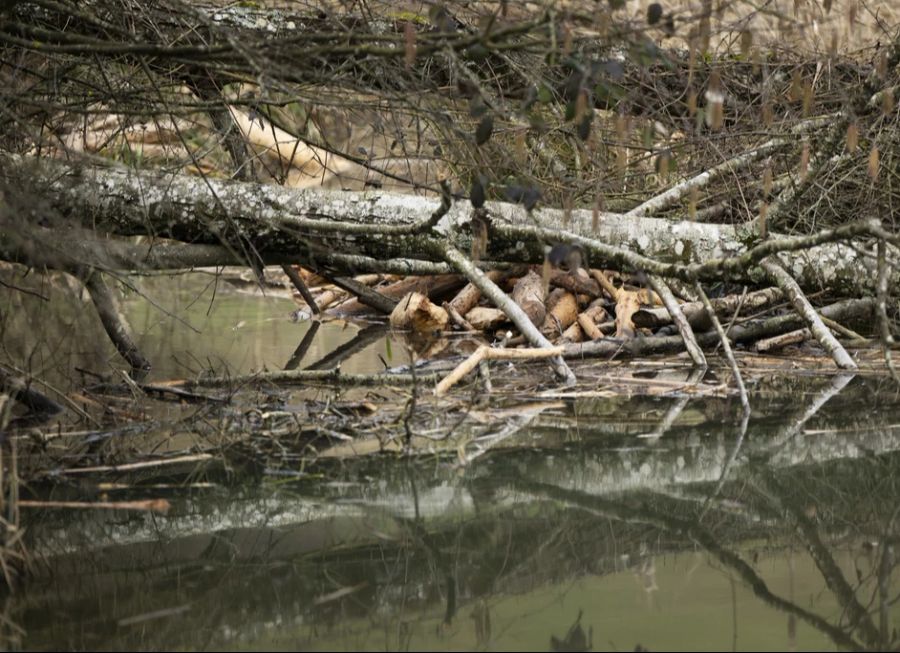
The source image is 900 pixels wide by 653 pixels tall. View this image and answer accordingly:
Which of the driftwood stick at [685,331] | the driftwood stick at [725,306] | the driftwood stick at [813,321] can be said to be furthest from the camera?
the driftwood stick at [725,306]

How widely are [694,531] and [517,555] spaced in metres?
0.55

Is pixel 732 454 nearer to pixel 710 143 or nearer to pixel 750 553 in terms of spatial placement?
pixel 750 553

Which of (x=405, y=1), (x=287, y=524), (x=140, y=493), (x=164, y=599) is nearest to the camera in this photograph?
(x=164, y=599)

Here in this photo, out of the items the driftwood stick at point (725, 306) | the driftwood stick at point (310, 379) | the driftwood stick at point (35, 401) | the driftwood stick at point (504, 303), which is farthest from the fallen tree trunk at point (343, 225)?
the driftwood stick at point (35, 401)

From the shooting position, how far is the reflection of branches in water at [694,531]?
2.62 meters

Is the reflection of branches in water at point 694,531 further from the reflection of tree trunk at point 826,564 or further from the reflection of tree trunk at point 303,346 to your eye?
the reflection of tree trunk at point 303,346

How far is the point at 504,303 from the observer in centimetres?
564

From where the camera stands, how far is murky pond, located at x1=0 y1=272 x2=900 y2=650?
2600 mm

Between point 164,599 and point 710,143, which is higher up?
point 710,143

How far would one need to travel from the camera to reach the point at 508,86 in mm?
6605

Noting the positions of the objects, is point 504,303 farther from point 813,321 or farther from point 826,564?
point 826,564

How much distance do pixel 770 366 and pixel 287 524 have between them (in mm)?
3391

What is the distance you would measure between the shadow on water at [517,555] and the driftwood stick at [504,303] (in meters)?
0.99

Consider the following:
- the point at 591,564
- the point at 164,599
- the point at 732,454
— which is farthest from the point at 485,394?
the point at 164,599
